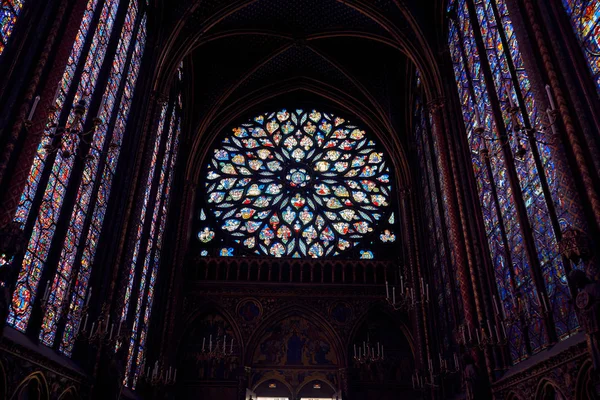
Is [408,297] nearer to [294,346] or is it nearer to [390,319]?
[390,319]

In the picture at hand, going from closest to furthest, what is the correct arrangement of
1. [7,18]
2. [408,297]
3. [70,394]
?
1. [7,18]
2. [70,394]
3. [408,297]

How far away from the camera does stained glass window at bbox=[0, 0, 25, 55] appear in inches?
302

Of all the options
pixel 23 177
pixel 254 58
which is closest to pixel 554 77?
pixel 23 177

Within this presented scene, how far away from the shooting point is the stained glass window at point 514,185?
346 inches

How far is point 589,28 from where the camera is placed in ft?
26.3

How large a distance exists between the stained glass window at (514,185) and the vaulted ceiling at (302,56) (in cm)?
359

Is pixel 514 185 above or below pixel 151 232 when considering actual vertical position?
below

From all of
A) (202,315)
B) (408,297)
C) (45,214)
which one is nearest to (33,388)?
(45,214)

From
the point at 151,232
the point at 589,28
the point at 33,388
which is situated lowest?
the point at 33,388

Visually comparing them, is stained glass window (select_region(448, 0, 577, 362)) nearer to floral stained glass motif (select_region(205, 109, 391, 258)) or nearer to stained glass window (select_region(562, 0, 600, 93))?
stained glass window (select_region(562, 0, 600, 93))

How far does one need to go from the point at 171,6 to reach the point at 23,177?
10786mm

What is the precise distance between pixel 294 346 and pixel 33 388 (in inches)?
409

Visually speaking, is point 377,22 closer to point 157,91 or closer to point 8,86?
point 157,91

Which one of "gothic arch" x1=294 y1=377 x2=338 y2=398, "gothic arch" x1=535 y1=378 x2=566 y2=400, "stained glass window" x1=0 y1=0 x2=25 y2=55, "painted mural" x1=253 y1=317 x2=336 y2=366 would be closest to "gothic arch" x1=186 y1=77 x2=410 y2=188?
"painted mural" x1=253 y1=317 x2=336 y2=366
